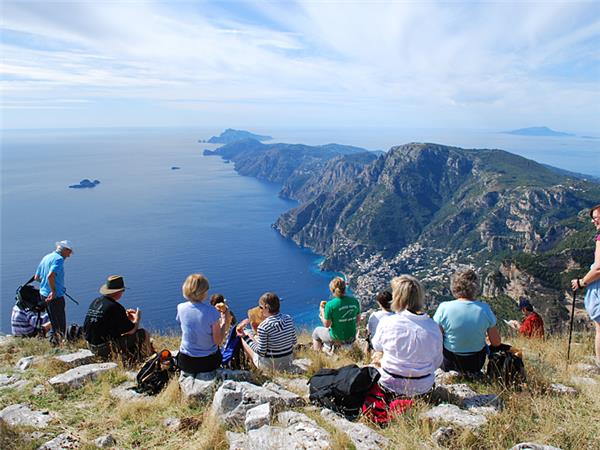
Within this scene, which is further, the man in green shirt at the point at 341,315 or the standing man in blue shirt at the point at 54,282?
the standing man in blue shirt at the point at 54,282

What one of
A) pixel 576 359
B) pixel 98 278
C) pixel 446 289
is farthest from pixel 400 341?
pixel 446 289

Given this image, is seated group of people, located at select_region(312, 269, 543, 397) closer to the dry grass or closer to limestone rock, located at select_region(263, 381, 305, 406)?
the dry grass

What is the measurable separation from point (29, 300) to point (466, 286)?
947 cm

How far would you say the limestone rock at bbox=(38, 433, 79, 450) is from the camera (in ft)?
15.0

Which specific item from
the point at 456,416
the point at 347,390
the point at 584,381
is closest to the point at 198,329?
the point at 347,390

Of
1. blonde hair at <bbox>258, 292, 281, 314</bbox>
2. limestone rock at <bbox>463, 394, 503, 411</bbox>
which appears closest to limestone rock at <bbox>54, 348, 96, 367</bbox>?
blonde hair at <bbox>258, 292, 281, 314</bbox>

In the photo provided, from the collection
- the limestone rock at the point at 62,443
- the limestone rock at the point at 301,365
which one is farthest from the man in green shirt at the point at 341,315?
the limestone rock at the point at 62,443

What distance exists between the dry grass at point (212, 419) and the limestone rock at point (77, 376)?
→ 13cm

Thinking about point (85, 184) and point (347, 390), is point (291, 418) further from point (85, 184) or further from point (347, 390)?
point (85, 184)

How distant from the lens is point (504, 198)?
6235 inches

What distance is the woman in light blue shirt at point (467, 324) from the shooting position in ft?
19.4

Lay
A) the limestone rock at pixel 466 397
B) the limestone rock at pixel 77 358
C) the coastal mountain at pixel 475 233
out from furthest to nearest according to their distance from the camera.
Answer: the coastal mountain at pixel 475 233, the limestone rock at pixel 77 358, the limestone rock at pixel 466 397

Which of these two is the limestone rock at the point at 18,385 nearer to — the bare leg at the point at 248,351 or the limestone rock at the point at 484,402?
the bare leg at the point at 248,351

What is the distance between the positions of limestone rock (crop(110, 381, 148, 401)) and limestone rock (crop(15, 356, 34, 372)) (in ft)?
8.19
